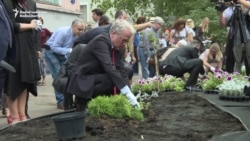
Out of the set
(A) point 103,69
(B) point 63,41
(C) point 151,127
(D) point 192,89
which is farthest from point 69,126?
(D) point 192,89

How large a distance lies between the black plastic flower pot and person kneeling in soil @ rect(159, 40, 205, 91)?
15.0 ft

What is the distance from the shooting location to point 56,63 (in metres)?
8.66

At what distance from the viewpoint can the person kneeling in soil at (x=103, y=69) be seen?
5.48 metres

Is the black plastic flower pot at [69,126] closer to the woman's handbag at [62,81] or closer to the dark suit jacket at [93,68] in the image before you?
the dark suit jacket at [93,68]

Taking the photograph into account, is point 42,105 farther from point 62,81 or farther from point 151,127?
point 151,127

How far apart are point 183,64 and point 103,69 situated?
3663 mm

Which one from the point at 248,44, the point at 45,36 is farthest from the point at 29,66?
the point at 45,36

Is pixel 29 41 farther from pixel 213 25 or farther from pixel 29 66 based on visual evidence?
pixel 213 25

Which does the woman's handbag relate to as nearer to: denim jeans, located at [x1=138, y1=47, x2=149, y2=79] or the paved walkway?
the paved walkway

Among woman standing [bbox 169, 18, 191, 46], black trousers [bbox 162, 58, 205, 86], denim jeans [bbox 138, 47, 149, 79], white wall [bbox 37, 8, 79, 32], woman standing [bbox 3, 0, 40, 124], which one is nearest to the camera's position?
woman standing [bbox 3, 0, 40, 124]

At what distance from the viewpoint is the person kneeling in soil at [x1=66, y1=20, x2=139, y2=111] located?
18.0ft

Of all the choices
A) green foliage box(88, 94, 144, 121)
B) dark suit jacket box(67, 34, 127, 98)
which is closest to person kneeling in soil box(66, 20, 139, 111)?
dark suit jacket box(67, 34, 127, 98)

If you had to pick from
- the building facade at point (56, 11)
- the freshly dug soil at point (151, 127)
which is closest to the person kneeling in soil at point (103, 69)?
the freshly dug soil at point (151, 127)

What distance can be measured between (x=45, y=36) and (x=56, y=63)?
4944 millimetres
